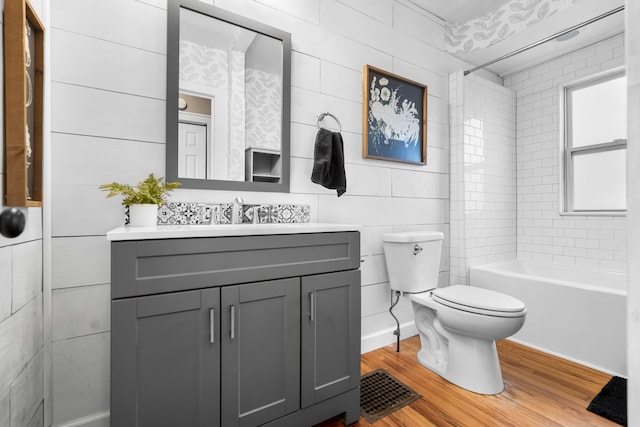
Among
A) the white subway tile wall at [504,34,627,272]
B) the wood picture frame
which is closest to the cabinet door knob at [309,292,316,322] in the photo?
the wood picture frame

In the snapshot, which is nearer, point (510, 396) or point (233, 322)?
point (233, 322)

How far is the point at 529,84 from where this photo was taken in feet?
10.1

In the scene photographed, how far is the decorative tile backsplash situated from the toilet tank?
656 millimetres

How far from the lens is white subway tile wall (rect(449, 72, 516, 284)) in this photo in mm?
2674

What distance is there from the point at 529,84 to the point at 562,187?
1049 millimetres

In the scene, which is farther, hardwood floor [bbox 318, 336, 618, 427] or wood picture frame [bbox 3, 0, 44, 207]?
hardwood floor [bbox 318, 336, 618, 427]

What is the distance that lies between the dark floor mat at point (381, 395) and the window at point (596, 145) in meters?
2.30

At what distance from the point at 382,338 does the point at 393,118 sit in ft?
5.30

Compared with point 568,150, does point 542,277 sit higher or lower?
lower

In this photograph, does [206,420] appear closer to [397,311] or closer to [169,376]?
[169,376]

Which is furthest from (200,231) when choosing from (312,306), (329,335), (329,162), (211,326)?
(329,162)

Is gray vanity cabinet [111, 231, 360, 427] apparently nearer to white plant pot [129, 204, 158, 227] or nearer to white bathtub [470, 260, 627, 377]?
white plant pot [129, 204, 158, 227]

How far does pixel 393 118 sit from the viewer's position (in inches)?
92.4

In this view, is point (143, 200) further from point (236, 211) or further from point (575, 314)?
point (575, 314)
